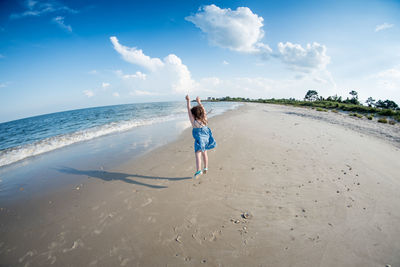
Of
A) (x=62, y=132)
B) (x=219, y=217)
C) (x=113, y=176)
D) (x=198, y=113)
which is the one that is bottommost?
(x=219, y=217)

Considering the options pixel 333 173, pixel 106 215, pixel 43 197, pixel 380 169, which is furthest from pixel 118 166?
pixel 380 169

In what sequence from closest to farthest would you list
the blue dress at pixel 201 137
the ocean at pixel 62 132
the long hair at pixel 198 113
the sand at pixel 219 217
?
1. the sand at pixel 219 217
2. the long hair at pixel 198 113
3. the blue dress at pixel 201 137
4. the ocean at pixel 62 132

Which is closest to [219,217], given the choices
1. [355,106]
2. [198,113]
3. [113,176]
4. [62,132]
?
[198,113]

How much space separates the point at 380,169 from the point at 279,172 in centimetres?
354

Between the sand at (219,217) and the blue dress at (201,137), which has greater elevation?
the blue dress at (201,137)

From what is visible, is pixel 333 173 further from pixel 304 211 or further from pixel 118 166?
pixel 118 166

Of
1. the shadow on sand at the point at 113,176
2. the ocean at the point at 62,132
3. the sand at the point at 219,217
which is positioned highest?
the ocean at the point at 62,132

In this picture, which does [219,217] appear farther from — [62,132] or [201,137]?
[62,132]

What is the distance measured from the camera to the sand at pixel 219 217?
2520 millimetres

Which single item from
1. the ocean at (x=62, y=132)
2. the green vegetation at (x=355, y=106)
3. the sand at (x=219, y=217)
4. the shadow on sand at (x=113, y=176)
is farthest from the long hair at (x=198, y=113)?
the green vegetation at (x=355, y=106)

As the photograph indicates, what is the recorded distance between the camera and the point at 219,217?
327 centimetres

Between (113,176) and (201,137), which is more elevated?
(201,137)

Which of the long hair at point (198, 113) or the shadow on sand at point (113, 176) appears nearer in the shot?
the long hair at point (198, 113)

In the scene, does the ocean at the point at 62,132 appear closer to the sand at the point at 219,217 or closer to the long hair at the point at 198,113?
the sand at the point at 219,217
